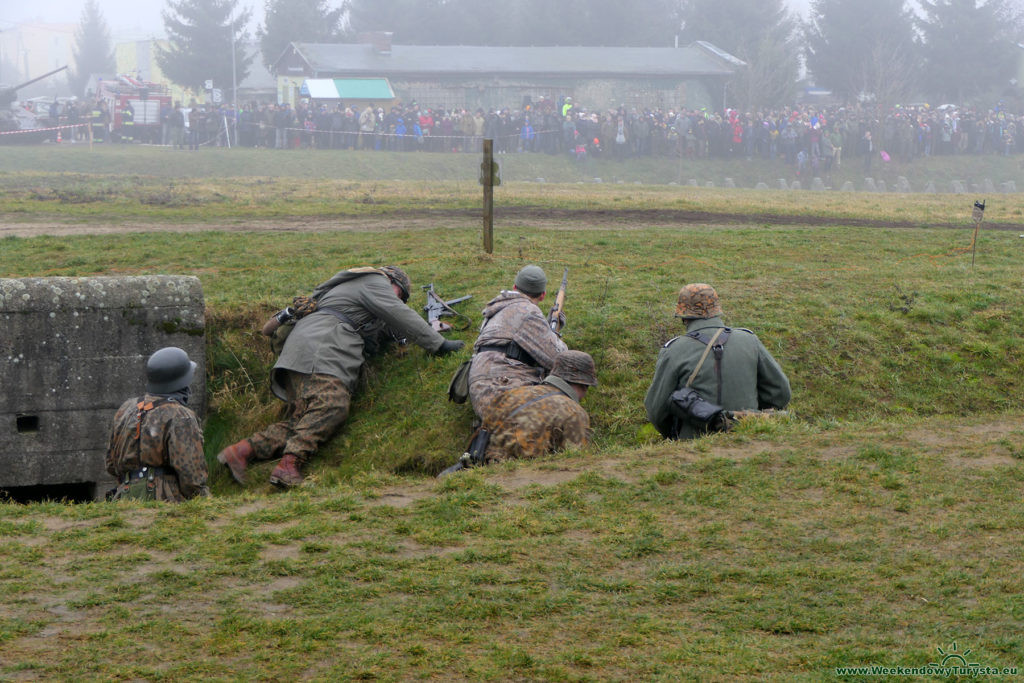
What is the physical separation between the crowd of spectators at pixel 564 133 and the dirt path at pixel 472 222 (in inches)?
747

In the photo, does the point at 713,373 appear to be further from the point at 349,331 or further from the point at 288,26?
the point at 288,26

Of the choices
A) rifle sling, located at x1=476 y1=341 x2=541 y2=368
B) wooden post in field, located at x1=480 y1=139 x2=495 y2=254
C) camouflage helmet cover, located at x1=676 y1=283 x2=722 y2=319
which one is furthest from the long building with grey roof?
camouflage helmet cover, located at x1=676 y1=283 x2=722 y2=319

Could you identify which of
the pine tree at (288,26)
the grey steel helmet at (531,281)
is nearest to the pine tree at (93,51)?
the pine tree at (288,26)

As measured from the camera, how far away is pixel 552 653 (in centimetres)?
429

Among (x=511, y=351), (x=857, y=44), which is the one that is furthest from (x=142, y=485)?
(x=857, y=44)

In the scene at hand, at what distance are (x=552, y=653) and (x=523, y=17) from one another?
206ft

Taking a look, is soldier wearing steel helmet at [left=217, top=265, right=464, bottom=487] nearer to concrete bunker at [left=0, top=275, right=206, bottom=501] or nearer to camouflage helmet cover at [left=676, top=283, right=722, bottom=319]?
concrete bunker at [left=0, top=275, right=206, bottom=501]

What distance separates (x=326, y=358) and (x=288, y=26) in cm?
5144

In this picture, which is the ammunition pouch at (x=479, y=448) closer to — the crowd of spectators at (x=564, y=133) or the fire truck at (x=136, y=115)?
the crowd of spectators at (x=564, y=133)

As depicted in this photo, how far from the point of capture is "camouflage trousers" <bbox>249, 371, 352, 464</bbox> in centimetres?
900

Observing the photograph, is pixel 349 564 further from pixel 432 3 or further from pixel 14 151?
pixel 432 3

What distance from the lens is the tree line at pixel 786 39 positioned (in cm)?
5194

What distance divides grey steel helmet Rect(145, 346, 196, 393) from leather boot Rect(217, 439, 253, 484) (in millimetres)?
2161

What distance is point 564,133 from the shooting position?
3719 centimetres
